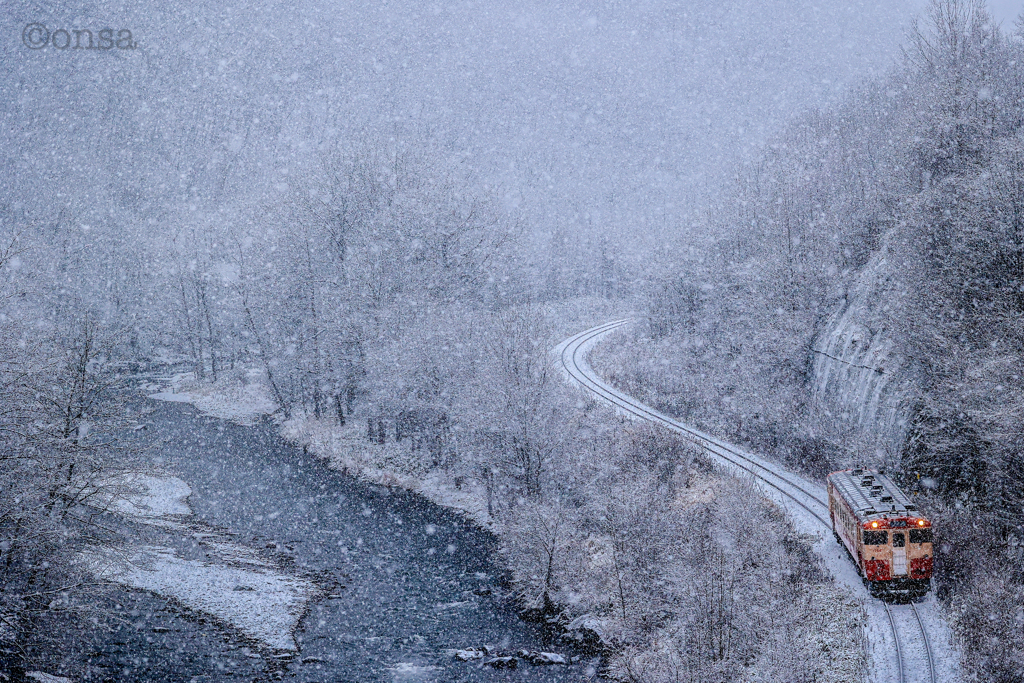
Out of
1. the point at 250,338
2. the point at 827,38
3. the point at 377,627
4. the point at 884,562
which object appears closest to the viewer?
the point at 884,562

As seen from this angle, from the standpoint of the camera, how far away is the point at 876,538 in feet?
49.4

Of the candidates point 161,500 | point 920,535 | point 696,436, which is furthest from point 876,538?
point 161,500

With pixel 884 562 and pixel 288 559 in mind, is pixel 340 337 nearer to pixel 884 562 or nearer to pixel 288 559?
pixel 288 559

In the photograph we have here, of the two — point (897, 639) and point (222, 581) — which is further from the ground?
point (897, 639)

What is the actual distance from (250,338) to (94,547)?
31.7 meters

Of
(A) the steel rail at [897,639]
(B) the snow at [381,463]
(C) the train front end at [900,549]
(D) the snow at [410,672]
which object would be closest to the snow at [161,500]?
(B) the snow at [381,463]

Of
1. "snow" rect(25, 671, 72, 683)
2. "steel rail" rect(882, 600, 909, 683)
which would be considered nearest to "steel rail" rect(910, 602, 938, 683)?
"steel rail" rect(882, 600, 909, 683)

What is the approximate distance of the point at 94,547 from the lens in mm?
17938

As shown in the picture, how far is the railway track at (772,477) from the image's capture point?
43.8 feet

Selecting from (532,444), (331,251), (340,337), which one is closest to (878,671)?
Result: (532,444)

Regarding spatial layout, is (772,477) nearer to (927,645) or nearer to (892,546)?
(892,546)

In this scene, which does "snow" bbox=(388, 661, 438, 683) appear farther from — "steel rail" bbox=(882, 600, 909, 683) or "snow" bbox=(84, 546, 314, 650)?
"steel rail" bbox=(882, 600, 909, 683)

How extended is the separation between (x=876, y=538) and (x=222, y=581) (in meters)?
19.3

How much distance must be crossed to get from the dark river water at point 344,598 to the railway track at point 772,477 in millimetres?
7425
